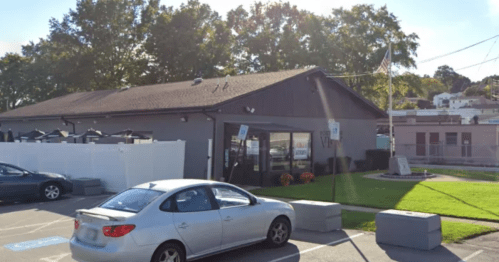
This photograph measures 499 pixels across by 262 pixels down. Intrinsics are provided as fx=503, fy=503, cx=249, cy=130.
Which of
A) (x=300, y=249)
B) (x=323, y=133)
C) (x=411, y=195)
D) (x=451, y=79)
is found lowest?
(x=300, y=249)

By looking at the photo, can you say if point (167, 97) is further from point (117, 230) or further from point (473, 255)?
point (473, 255)

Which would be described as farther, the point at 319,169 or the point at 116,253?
the point at 319,169

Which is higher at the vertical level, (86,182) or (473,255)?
(86,182)

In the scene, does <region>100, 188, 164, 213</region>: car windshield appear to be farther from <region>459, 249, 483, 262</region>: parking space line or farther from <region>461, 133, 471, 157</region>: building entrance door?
<region>461, 133, 471, 157</region>: building entrance door

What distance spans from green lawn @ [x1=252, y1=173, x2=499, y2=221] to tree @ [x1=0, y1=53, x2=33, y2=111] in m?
49.1

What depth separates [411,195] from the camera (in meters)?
17.7

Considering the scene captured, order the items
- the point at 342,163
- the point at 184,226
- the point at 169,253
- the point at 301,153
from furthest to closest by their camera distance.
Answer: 1. the point at 342,163
2. the point at 301,153
3. the point at 184,226
4. the point at 169,253

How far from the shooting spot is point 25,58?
Result: 64.4 m

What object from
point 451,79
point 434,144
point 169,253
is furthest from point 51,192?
point 451,79

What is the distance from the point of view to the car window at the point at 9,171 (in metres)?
16.9

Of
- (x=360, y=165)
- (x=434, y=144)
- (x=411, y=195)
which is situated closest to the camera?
(x=411, y=195)

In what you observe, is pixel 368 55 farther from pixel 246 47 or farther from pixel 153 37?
pixel 153 37

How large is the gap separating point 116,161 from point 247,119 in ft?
20.2

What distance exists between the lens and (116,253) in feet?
25.3
